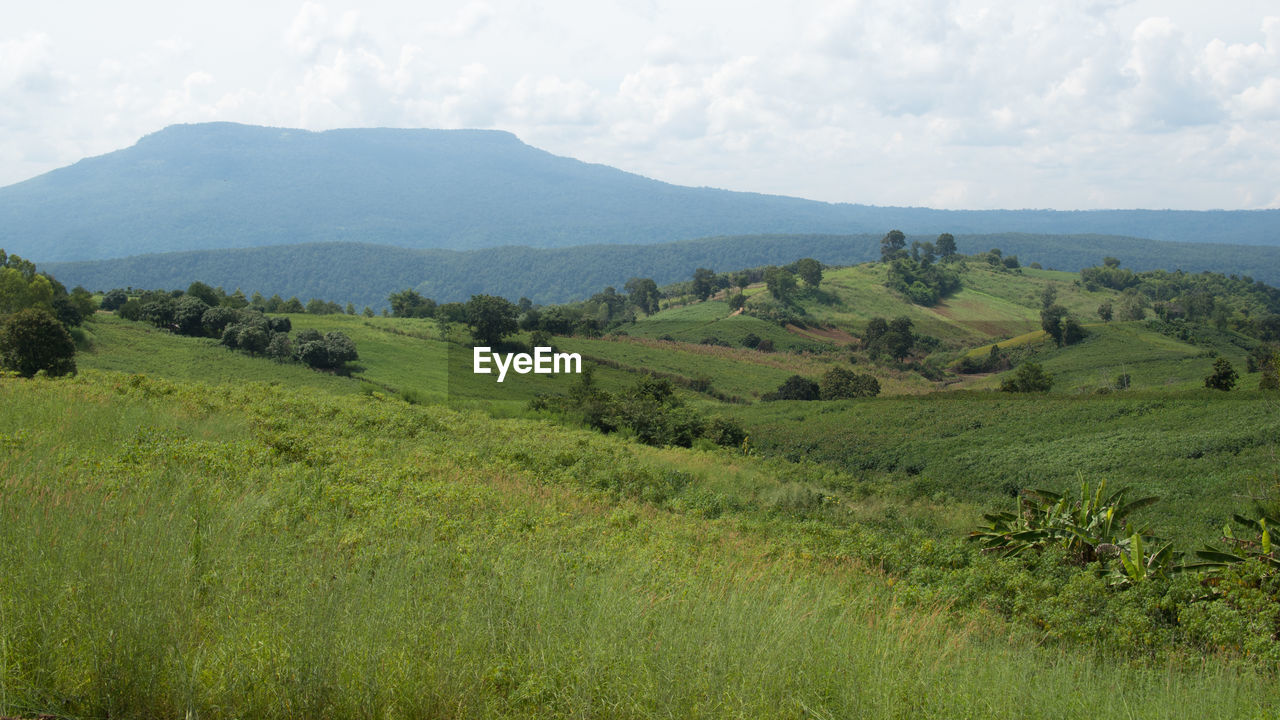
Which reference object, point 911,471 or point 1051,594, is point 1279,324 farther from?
point 1051,594

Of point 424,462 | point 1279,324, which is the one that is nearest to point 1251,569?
point 424,462

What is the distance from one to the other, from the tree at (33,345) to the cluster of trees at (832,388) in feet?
152

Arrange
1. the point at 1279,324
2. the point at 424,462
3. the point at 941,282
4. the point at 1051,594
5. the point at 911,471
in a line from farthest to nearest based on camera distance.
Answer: the point at 941,282
the point at 1279,324
the point at 911,471
the point at 424,462
the point at 1051,594

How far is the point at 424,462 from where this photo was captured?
1291 centimetres

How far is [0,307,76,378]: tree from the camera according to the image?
29.3m

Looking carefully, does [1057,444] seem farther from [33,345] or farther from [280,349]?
[280,349]

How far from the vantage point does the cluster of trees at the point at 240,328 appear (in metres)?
49.2

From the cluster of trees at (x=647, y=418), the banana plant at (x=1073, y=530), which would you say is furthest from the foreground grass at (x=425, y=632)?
the cluster of trees at (x=647, y=418)

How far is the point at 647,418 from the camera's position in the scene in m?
35.6

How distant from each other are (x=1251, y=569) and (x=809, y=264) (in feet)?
407

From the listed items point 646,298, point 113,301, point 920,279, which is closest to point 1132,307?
point 920,279

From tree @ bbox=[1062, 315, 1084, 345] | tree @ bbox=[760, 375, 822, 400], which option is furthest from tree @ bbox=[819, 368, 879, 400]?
A: tree @ bbox=[1062, 315, 1084, 345]

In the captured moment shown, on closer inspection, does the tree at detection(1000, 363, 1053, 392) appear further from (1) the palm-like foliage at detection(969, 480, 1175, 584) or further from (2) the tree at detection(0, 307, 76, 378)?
(2) the tree at detection(0, 307, 76, 378)

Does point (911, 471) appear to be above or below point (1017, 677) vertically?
below
